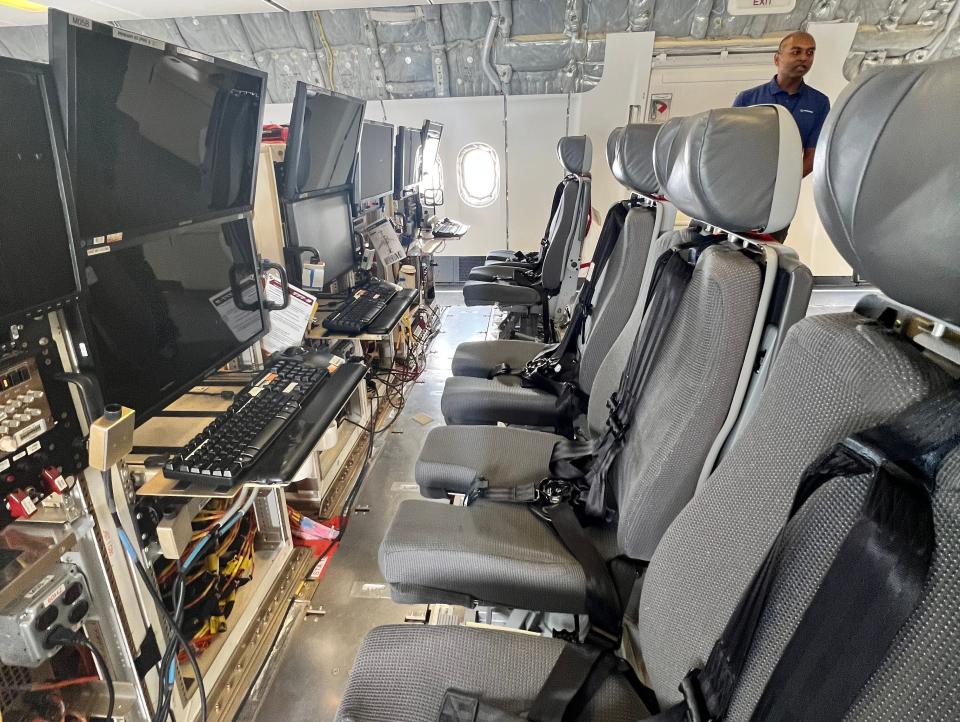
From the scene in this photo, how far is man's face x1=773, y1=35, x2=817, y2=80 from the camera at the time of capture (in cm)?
304

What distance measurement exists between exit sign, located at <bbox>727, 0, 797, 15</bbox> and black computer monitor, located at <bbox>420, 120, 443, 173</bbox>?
92.2 inches

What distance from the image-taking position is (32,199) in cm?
Result: 80

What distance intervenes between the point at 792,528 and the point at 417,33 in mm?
4826

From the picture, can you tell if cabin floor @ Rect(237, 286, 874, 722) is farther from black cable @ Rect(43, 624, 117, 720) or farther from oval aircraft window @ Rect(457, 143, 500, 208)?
oval aircraft window @ Rect(457, 143, 500, 208)

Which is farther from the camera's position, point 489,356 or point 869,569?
point 489,356

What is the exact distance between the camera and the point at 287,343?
66.2 inches

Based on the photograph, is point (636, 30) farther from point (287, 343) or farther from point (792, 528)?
point (792, 528)

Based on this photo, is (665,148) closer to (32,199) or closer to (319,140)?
(32,199)

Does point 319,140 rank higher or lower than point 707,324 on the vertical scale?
higher

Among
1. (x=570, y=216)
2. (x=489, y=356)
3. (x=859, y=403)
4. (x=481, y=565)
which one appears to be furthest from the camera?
(x=570, y=216)

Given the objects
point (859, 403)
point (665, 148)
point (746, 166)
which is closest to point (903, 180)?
point (859, 403)

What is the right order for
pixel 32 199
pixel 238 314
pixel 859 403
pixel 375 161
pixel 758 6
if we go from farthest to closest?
1. pixel 758 6
2. pixel 375 161
3. pixel 238 314
4. pixel 32 199
5. pixel 859 403

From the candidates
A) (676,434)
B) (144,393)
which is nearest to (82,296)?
(144,393)

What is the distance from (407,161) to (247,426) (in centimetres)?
300
